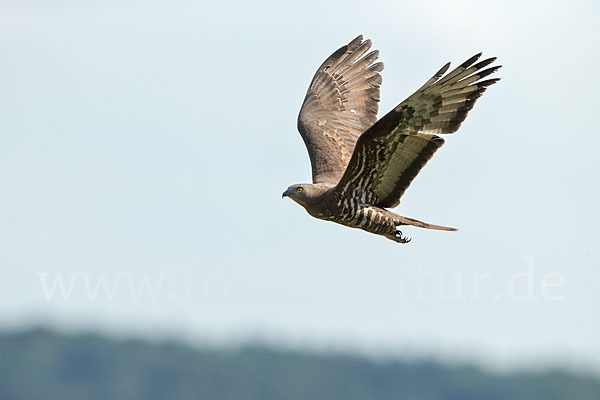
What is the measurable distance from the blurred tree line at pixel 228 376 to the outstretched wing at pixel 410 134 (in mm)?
122241

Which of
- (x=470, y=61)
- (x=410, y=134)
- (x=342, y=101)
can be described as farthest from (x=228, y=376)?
(x=470, y=61)

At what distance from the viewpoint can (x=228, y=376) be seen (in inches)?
5915

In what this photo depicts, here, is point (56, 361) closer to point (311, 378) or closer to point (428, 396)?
point (311, 378)

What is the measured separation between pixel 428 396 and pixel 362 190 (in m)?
128

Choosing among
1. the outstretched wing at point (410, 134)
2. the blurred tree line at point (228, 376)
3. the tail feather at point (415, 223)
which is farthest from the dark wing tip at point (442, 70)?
the blurred tree line at point (228, 376)

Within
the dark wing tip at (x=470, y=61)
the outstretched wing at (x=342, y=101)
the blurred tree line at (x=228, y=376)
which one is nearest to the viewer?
the dark wing tip at (x=470, y=61)

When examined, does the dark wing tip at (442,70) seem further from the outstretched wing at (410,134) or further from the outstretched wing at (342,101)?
the outstretched wing at (342,101)

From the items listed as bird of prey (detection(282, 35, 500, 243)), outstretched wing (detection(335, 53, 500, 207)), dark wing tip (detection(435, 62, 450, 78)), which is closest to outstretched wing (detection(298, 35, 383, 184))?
bird of prey (detection(282, 35, 500, 243))

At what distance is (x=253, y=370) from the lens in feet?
499

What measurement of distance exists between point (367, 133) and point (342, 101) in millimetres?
3755

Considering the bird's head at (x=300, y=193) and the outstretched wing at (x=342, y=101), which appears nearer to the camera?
the bird's head at (x=300, y=193)

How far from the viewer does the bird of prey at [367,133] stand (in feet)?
50.9

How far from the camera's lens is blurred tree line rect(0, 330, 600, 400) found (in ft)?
461

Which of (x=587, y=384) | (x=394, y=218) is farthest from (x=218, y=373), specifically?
(x=394, y=218)
